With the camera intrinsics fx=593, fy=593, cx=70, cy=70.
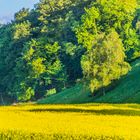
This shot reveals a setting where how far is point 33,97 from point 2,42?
23.9 m

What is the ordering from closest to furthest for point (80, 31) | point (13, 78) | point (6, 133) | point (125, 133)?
point (125, 133), point (6, 133), point (80, 31), point (13, 78)

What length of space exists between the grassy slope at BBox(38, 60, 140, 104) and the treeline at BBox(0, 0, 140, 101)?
716cm

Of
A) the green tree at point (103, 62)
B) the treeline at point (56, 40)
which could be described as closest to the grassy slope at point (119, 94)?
the green tree at point (103, 62)

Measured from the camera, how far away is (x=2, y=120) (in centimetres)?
3888

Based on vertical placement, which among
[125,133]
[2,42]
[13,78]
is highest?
[2,42]

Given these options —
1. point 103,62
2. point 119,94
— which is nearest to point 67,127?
point 119,94

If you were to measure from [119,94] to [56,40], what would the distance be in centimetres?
5642

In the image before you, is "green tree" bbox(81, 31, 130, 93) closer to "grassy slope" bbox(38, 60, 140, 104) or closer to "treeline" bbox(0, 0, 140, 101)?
"grassy slope" bbox(38, 60, 140, 104)

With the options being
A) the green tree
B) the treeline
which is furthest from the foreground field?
the treeline

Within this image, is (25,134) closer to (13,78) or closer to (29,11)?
(13,78)

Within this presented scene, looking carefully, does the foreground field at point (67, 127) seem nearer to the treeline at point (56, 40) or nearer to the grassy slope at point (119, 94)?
the grassy slope at point (119, 94)

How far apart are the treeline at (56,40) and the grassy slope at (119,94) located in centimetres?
716

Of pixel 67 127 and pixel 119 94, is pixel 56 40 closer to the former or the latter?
pixel 119 94

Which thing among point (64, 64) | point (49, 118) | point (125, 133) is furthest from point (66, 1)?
point (125, 133)
